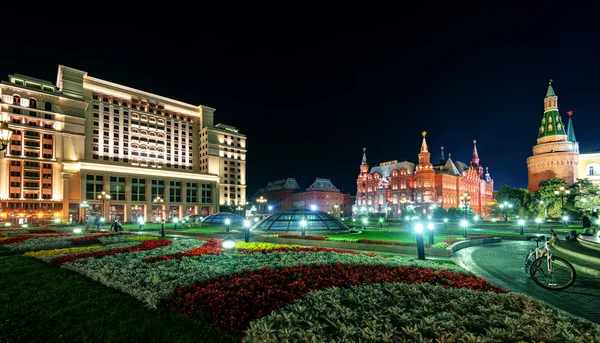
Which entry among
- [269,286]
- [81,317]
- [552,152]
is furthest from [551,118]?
[81,317]

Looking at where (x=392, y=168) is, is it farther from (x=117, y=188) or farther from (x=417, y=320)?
(x=417, y=320)

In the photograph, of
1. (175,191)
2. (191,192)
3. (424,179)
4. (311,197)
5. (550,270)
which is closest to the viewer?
(550,270)

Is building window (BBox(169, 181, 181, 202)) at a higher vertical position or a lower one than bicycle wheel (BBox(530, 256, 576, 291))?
higher

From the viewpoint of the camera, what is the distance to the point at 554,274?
9.71 m

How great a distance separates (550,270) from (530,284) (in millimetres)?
833

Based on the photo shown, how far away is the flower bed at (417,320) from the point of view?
15.3ft

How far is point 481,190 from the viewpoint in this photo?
137 metres

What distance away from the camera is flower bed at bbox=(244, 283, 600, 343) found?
4.66 m

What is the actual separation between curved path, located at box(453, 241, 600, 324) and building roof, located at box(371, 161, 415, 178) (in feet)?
340

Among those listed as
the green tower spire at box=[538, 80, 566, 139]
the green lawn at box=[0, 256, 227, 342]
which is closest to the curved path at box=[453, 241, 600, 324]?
the green lawn at box=[0, 256, 227, 342]

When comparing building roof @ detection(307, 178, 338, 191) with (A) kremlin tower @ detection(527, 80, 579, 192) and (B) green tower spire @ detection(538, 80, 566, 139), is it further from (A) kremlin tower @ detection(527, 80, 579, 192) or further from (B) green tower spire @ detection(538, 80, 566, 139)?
(B) green tower spire @ detection(538, 80, 566, 139)

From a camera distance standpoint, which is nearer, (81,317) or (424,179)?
(81,317)

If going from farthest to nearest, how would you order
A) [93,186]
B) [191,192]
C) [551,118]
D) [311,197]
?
[311,197] < [191,192] < [551,118] < [93,186]

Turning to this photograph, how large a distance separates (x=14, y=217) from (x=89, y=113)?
1179 inches
